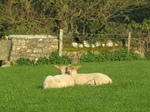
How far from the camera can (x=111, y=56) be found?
22.8 metres

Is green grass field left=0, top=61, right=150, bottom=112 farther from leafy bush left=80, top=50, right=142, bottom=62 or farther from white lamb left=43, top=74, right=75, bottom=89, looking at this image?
leafy bush left=80, top=50, right=142, bottom=62

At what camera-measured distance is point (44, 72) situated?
17781 mm

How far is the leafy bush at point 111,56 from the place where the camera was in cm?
2258

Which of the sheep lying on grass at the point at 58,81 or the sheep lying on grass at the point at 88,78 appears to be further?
the sheep lying on grass at the point at 88,78

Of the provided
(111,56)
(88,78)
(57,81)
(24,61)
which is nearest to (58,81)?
(57,81)

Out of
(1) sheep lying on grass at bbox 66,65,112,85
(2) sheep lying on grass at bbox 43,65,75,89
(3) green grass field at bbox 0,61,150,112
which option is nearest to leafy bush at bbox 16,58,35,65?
(3) green grass field at bbox 0,61,150,112

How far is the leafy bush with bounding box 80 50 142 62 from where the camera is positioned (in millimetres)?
22578

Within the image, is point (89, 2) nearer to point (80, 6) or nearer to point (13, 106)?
point (80, 6)

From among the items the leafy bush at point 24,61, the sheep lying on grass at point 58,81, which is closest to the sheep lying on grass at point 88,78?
the sheep lying on grass at point 58,81

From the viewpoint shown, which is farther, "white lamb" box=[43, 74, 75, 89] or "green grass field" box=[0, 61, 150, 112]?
"white lamb" box=[43, 74, 75, 89]

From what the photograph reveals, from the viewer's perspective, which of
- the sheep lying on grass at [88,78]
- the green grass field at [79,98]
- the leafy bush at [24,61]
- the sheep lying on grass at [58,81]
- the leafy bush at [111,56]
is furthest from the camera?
the leafy bush at [111,56]

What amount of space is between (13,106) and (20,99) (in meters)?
1.06

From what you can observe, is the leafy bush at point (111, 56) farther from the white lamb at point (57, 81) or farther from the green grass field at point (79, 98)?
the white lamb at point (57, 81)

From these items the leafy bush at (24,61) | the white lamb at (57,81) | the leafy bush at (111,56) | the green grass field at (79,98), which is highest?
the leafy bush at (111,56)
